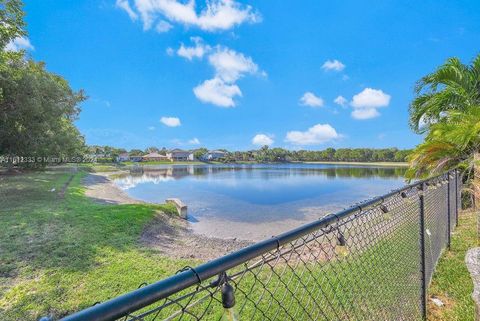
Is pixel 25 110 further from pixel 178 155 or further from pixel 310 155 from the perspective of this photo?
pixel 310 155

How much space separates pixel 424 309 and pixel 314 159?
360ft

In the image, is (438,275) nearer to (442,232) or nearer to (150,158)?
(442,232)

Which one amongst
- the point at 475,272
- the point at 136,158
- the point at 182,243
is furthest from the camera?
the point at 136,158

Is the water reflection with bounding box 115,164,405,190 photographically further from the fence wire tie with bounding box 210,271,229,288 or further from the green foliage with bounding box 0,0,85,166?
the fence wire tie with bounding box 210,271,229,288

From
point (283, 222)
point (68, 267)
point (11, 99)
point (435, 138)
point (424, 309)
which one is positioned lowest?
point (283, 222)

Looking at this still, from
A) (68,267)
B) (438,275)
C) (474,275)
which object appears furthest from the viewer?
(68,267)

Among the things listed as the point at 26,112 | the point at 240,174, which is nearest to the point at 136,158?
the point at 240,174

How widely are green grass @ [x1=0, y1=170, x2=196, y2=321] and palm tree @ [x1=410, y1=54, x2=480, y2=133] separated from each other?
9.38 m

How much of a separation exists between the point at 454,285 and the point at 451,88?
7.65 meters

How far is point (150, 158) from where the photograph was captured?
101750 millimetres

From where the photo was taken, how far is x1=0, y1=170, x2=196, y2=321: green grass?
13.3 ft

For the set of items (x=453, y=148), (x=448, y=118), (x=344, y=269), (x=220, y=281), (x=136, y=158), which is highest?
(x=448, y=118)

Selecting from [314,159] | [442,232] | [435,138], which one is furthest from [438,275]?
[314,159]

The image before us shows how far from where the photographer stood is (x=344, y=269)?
286 cm
